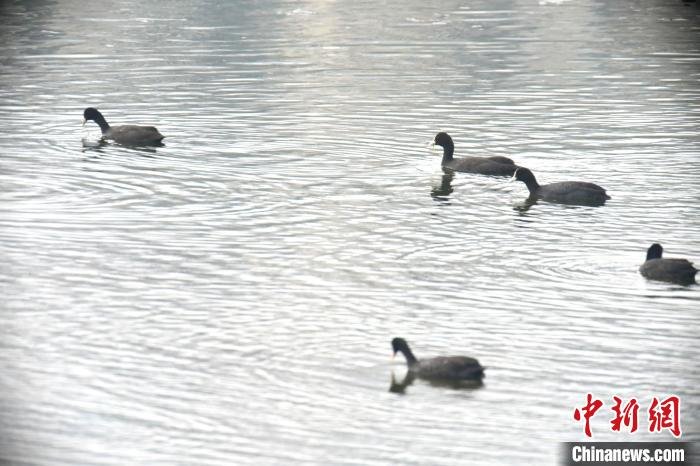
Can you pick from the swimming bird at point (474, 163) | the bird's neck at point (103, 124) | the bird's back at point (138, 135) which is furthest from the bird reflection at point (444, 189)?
the bird's neck at point (103, 124)

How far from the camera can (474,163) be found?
1233 inches

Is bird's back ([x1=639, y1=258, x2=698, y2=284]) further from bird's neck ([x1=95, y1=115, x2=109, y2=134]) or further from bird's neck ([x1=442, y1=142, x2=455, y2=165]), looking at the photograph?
bird's neck ([x1=95, y1=115, x2=109, y2=134])

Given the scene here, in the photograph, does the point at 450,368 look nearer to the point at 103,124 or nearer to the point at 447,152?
the point at 447,152

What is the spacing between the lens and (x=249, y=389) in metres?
18.0

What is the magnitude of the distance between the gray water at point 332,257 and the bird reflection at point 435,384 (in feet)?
0.32

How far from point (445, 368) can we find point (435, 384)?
0.85 ft

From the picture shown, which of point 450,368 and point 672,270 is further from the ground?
point 450,368

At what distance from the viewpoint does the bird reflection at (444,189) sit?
2923 centimetres

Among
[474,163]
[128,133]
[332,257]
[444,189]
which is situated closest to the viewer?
[332,257]

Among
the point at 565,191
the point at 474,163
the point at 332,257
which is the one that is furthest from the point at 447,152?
the point at 332,257

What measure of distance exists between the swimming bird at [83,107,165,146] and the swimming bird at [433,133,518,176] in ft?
20.9

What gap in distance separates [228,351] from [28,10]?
160 feet

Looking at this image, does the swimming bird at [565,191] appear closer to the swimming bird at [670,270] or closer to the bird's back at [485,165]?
the bird's back at [485,165]

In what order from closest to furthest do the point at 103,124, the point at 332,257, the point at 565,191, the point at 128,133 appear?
the point at 332,257, the point at 565,191, the point at 128,133, the point at 103,124
